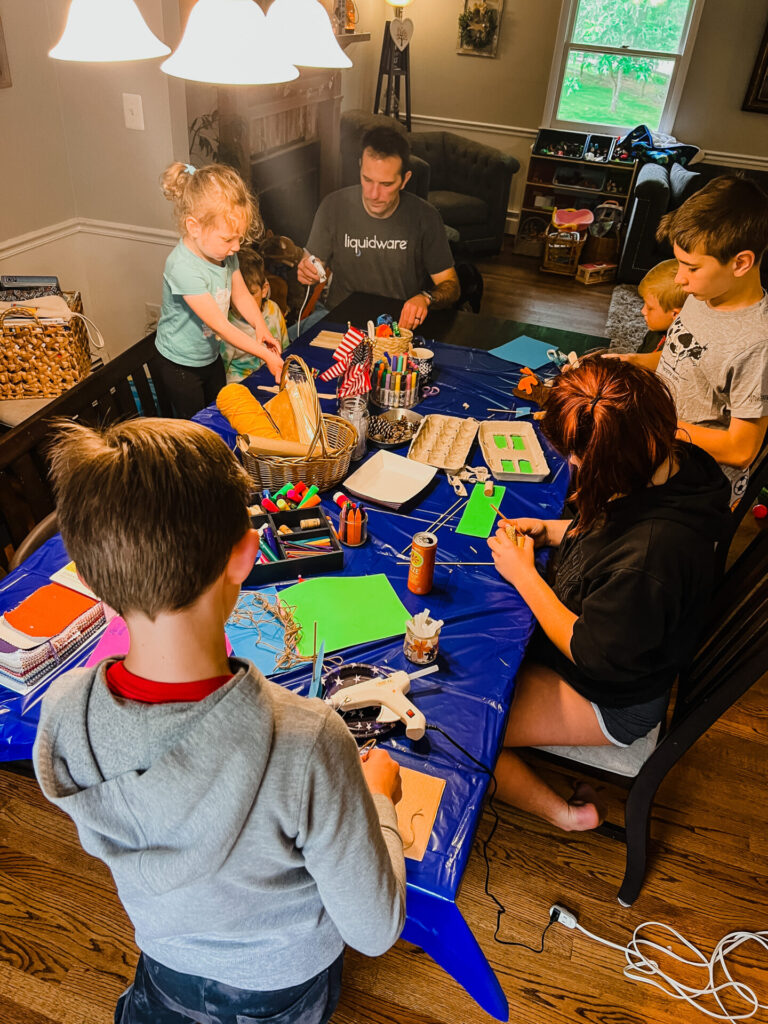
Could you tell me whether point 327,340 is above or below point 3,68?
below

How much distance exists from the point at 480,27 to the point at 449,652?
6711 mm

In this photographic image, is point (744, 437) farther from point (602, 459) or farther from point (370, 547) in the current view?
point (370, 547)

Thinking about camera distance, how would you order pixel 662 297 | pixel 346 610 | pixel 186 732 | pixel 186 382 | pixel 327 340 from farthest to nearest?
1. pixel 327 340
2. pixel 186 382
3. pixel 662 297
4. pixel 346 610
5. pixel 186 732

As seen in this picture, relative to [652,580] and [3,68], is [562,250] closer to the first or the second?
[3,68]

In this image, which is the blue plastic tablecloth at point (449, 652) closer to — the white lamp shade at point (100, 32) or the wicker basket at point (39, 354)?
the white lamp shade at point (100, 32)

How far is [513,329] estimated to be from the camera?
2.94 meters

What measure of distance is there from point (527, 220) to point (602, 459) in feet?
19.0

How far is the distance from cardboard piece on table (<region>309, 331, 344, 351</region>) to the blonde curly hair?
0.47 m

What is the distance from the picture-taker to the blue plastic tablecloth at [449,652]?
1.14 meters

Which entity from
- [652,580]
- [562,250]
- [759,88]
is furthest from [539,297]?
[652,580]

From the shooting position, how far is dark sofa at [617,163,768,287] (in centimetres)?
524

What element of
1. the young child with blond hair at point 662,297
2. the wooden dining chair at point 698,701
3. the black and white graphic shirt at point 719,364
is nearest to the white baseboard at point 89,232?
the young child with blond hair at point 662,297

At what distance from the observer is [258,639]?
142 cm

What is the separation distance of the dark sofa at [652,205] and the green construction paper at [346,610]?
15.0ft
